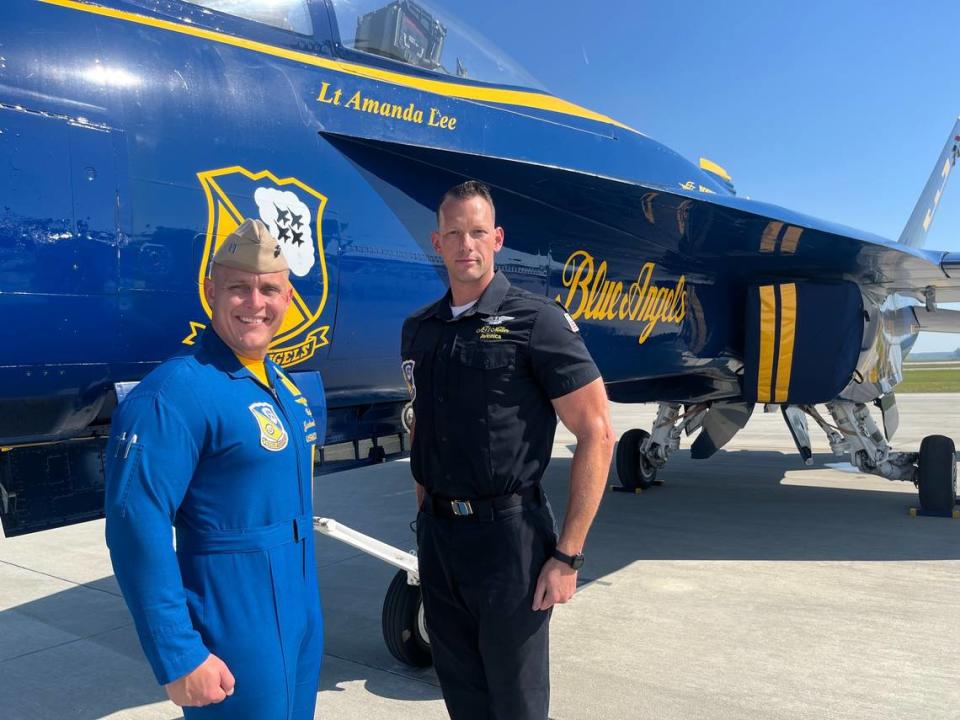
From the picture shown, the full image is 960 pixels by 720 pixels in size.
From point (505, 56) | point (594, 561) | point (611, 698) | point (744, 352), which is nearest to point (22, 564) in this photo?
point (594, 561)

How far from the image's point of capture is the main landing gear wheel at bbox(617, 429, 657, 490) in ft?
29.7

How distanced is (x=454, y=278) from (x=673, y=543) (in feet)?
16.1

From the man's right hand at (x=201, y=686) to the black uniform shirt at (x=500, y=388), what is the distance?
74 cm

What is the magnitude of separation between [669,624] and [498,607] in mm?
2664

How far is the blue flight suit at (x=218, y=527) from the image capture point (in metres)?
1.49

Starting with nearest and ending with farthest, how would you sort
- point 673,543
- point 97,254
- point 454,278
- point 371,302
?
point 454,278 < point 97,254 < point 371,302 < point 673,543

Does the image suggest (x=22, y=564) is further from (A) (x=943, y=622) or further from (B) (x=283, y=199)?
(A) (x=943, y=622)

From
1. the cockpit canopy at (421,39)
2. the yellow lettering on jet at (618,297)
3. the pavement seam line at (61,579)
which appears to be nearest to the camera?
the cockpit canopy at (421,39)

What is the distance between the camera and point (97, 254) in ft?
7.56

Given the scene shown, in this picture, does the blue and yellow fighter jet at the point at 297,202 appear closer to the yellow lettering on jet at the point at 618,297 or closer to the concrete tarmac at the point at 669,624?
the yellow lettering on jet at the point at 618,297

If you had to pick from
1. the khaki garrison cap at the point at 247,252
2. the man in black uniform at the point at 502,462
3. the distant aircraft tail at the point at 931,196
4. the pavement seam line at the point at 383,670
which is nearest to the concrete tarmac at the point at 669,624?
the pavement seam line at the point at 383,670

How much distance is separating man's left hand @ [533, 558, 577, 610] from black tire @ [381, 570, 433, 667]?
5.68ft

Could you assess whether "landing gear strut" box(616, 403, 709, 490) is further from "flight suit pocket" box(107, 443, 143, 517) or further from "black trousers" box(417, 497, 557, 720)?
"flight suit pocket" box(107, 443, 143, 517)

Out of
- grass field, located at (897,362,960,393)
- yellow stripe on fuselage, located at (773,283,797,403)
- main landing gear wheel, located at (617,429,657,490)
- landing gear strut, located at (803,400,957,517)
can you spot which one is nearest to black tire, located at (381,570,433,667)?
yellow stripe on fuselage, located at (773,283,797,403)
